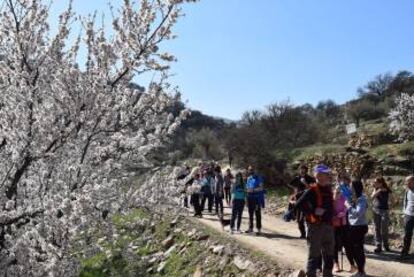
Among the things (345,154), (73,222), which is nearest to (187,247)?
(73,222)

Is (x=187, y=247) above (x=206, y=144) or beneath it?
beneath

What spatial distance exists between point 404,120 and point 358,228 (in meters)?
22.9

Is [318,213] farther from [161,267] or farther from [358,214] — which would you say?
[161,267]

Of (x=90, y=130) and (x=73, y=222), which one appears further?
(x=90, y=130)

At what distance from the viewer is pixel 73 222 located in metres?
5.00

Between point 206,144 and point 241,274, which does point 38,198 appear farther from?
point 206,144

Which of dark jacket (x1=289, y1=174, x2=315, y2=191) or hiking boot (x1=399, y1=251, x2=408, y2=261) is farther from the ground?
dark jacket (x1=289, y1=174, x2=315, y2=191)

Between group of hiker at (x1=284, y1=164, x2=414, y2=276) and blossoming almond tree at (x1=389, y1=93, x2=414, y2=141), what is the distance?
1776cm

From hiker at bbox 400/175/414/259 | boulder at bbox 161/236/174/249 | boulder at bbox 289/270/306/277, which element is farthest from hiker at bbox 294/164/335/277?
boulder at bbox 161/236/174/249

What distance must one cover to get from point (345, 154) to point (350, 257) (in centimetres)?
1601

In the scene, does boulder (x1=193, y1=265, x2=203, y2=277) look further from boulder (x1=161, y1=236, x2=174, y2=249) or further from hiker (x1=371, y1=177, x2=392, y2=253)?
hiker (x1=371, y1=177, x2=392, y2=253)

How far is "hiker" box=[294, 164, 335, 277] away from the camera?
7.46 metres

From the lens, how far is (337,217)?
930 cm

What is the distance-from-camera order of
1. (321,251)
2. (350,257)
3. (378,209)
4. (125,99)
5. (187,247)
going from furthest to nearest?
(187,247) → (378,209) → (350,257) → (321,251) → (125,99)
